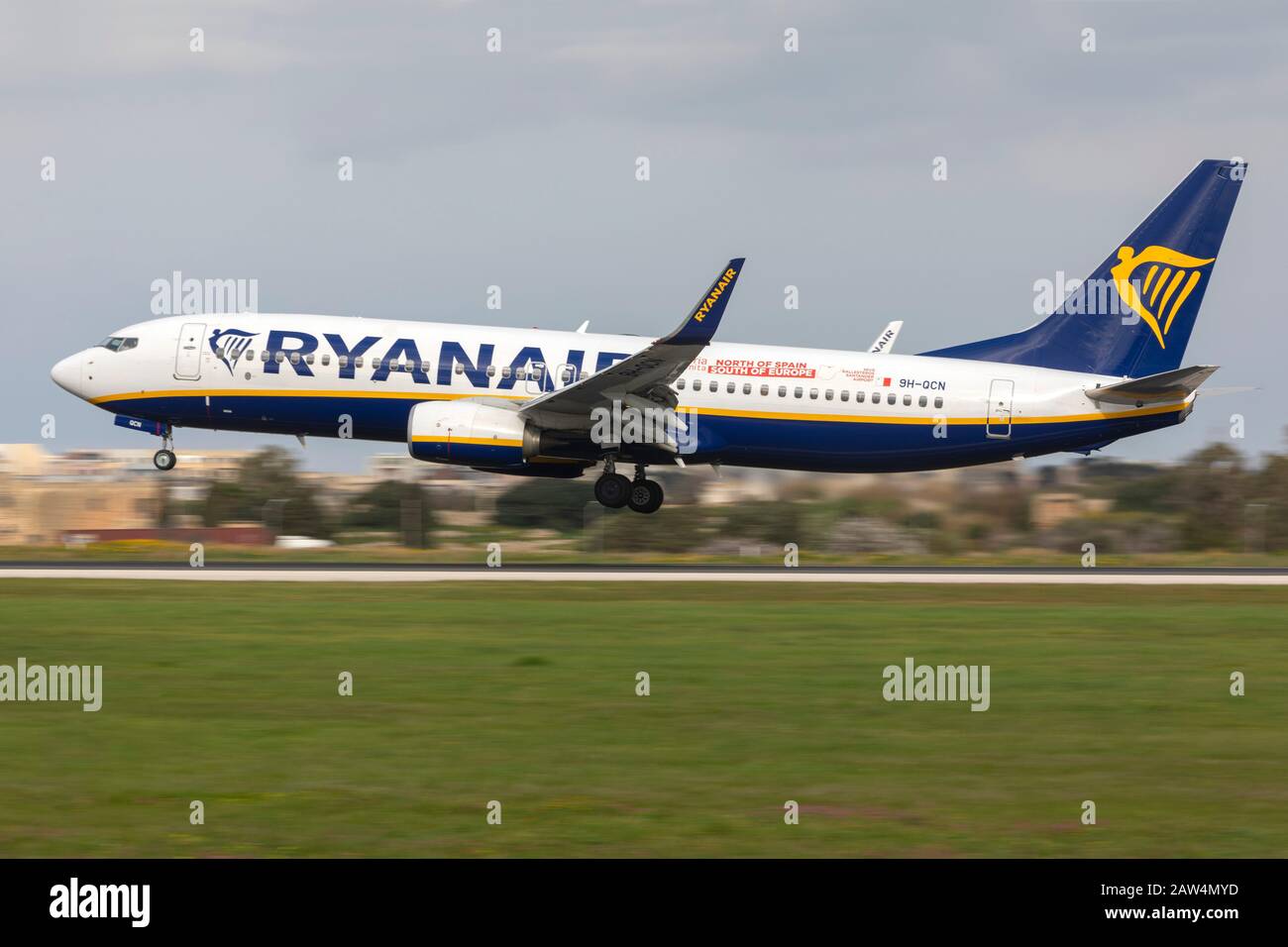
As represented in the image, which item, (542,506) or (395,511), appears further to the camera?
(542,506)

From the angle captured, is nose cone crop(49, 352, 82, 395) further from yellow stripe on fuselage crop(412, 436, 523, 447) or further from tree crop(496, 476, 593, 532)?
tree crop(496, 476, 593, 532)

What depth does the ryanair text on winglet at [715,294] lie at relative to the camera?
103ft

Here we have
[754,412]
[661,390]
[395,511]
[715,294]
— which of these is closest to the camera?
[715,294]

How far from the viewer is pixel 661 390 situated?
34.7 meters

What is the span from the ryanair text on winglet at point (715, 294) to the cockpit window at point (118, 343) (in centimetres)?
1392

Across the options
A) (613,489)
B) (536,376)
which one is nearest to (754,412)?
(613,489)

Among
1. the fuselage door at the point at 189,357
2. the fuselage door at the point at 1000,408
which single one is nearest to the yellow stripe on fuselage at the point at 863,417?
the fuselage door at the point at 1000,408

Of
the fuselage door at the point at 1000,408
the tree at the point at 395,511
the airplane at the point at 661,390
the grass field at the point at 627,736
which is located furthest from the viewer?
the tree at the point at 395,511

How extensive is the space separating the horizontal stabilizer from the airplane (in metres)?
0.06

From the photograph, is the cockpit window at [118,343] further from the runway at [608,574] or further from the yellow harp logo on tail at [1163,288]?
the yellow harp logo on tail at [1163,288]

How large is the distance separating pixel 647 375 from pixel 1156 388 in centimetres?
1109

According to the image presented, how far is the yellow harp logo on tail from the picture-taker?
3684cm

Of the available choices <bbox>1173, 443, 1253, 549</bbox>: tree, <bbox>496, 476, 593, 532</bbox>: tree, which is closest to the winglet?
<bbox>496, 476, 593, 532</bbox>: tree

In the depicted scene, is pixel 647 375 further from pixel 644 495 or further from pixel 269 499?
pixel 269 499
